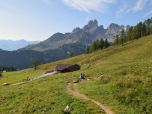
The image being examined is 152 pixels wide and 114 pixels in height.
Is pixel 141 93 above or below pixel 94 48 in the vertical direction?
below

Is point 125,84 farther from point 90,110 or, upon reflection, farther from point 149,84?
point 90,110

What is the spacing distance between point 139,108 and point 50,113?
10378 mm

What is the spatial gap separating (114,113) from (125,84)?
20.7 ft

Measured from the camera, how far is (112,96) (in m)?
12.1

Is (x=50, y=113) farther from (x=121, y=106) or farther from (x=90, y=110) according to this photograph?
(x=121, y=106)

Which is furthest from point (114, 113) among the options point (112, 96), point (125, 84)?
point (125, 84)

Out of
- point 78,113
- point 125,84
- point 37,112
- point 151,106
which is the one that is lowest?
point 37,112

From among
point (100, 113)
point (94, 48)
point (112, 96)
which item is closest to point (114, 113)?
point (100, 113)

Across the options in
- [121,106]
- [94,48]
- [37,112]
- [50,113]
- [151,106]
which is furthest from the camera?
[94,48]

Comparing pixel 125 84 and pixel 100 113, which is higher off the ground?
pixel 125 84

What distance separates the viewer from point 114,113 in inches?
345

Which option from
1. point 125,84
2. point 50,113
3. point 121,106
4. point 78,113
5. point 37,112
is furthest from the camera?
point 125,84

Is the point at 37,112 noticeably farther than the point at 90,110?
Yes

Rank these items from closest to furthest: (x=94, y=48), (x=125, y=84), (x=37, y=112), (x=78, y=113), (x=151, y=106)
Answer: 1. (x=151, y=106)
2. (x=78, y=113)
3. (x=37, y=112)
4. (x=125, y=84)
5. (x=94, y=48)
